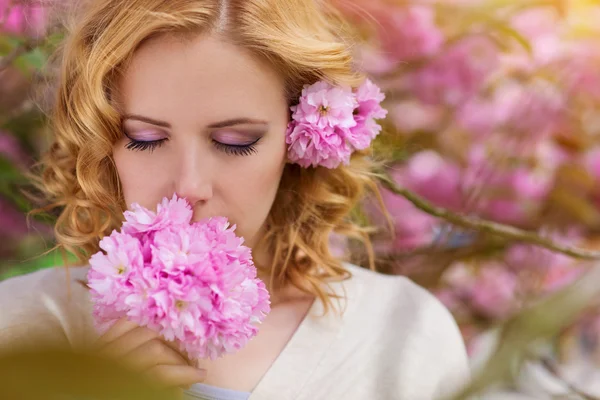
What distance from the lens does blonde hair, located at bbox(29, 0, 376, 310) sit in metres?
0.89

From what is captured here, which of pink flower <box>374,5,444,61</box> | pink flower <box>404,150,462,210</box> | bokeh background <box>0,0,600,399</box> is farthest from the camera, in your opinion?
pink flower <box>404,150,462,210</box>

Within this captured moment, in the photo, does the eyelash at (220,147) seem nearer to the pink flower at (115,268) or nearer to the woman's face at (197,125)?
the woman's face at (197,125)

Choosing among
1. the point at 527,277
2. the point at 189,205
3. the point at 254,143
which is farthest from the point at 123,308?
the point at 527,277

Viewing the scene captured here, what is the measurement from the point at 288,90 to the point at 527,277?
1.22 m

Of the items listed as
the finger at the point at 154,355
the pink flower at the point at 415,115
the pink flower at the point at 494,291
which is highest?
the pink flower at the point at 415,115

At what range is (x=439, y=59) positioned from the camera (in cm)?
180

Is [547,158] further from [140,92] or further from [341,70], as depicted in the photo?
[140,92]

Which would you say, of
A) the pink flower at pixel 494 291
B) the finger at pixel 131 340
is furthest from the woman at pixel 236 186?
the pink flower at pixel 494 291

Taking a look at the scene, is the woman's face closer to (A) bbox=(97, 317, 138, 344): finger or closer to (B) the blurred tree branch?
(A) bbox=(97, 317, 138, 344): finger

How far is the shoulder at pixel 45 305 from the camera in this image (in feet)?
3.35

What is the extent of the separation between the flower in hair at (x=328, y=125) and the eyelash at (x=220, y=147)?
70 millimetres

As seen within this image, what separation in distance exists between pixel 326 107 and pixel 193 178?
0.22 meters

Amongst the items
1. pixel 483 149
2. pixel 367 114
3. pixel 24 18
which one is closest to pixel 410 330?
pixel 367 114

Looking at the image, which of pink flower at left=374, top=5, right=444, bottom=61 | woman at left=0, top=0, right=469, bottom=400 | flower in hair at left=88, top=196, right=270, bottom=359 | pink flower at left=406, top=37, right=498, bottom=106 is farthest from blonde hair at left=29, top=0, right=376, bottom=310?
pink flower at left=406, top=37, right=498, bottom=106
